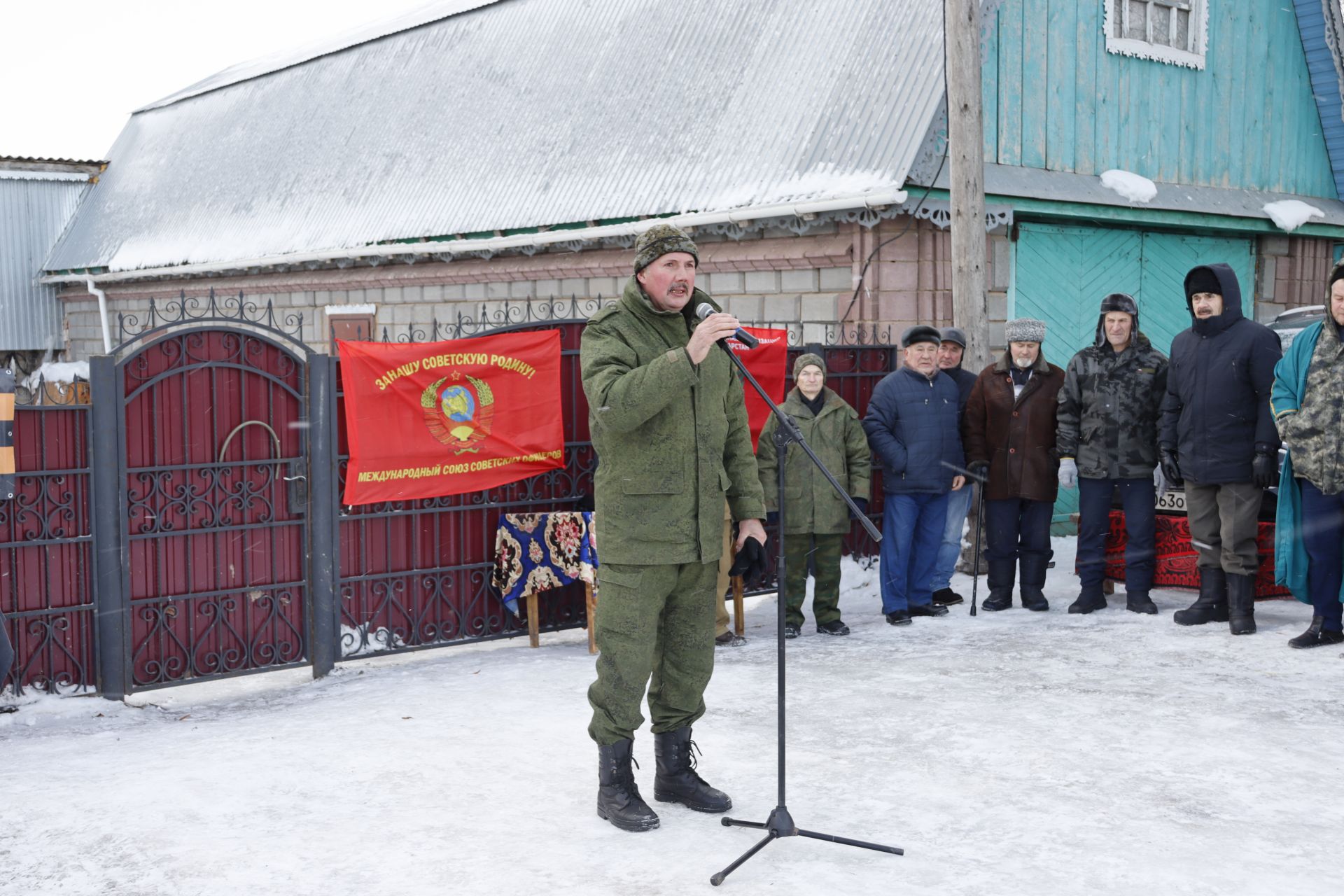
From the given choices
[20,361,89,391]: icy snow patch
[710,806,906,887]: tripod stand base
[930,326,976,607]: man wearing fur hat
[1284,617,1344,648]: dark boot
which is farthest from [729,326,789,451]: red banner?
[20,361,89,391]: icy snow patch

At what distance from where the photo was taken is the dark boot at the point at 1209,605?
26.2ft

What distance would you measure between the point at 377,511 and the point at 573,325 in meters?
1.73

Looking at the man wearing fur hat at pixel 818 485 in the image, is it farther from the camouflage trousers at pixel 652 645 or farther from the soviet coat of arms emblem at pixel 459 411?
the camouflage trousers at pixel 652 645

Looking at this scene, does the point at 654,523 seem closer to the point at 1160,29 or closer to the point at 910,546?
the point at 910,546

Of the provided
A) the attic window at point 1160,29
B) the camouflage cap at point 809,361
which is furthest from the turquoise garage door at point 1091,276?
the camouflage cap at point 809,361

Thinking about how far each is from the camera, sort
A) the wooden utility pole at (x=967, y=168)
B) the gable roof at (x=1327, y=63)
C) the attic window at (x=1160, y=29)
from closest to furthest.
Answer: the wooden utility pole at (x=967, y=168)
the attic window at (x=1160, y=29)
the gable roof at (x=1327, y=63)

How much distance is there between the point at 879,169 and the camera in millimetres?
10594

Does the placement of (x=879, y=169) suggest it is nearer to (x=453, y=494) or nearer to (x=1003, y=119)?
(x=1003, y=119)

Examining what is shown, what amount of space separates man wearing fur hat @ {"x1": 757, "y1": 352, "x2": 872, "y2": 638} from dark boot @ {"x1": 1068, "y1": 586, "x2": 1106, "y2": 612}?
1677 millimetres

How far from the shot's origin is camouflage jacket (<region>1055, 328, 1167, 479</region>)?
8.25 m

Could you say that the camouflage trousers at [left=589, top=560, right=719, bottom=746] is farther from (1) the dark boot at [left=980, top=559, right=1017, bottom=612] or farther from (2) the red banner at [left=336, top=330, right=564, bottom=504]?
(1) the dark boot at [left=980, top=559, right=1017, bottom=612]

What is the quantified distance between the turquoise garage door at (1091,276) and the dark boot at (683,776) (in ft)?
25.3

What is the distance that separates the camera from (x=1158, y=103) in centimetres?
1275

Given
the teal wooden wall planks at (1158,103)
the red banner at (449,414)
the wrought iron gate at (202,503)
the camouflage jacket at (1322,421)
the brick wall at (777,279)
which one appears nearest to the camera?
the wrought iron gate at (202,503)
